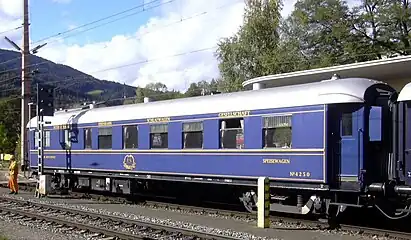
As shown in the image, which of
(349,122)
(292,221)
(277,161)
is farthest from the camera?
(292,221)

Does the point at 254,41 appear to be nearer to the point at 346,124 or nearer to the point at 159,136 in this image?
the point at 159,136

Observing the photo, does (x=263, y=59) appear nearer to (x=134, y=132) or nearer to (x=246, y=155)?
(x=134, y=132)

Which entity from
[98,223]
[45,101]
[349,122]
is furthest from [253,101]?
[45,101]

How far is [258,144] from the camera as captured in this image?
554 inches

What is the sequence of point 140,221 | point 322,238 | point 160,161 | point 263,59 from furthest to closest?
point 263,59 < point 160,161 < point 140,221 < point 322,238

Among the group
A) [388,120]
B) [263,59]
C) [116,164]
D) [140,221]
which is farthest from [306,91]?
[263,59]

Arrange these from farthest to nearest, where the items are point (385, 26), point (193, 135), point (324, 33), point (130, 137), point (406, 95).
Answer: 1. point (324, 33)
2. point (385, 26)
3. point (130, 137)
4. point (193, 135)
5. point (406, 95)

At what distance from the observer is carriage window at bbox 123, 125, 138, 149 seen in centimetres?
1831

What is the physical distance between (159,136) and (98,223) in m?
3.90

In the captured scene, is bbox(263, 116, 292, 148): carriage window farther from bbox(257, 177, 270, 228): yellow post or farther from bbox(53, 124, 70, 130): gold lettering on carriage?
bbox(53, 124, 70, 130): gold lettering on carriage

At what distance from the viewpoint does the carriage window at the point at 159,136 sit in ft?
56.1

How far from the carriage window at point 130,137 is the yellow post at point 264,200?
20.6ft

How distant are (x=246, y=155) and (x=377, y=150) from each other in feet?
11.2

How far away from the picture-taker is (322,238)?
11781 millimetres
